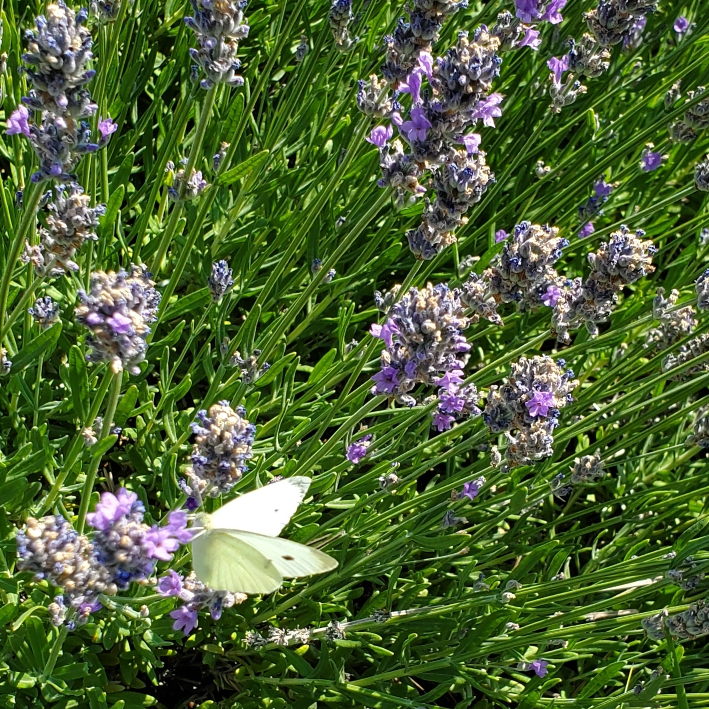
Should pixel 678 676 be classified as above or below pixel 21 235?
below

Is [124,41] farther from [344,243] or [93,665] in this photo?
[93,665]

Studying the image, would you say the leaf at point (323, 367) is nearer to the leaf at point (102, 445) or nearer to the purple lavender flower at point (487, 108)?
the purple lavender flower at point (487, 108)

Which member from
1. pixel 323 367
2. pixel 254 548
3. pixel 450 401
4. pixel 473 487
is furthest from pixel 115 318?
pixel 473 487

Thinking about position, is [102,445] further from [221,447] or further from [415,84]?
[415,84]

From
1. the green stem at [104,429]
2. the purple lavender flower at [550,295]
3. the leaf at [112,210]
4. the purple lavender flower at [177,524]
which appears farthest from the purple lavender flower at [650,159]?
the purple lavender flower at [177,524]

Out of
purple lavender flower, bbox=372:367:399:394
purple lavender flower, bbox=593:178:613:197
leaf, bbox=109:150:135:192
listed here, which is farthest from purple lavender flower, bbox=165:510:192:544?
purple lavender flower, bbox=593:178:613:197

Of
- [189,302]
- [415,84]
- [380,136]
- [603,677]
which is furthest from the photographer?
[189,302]

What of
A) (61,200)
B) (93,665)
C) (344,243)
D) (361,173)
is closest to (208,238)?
(361,173)
